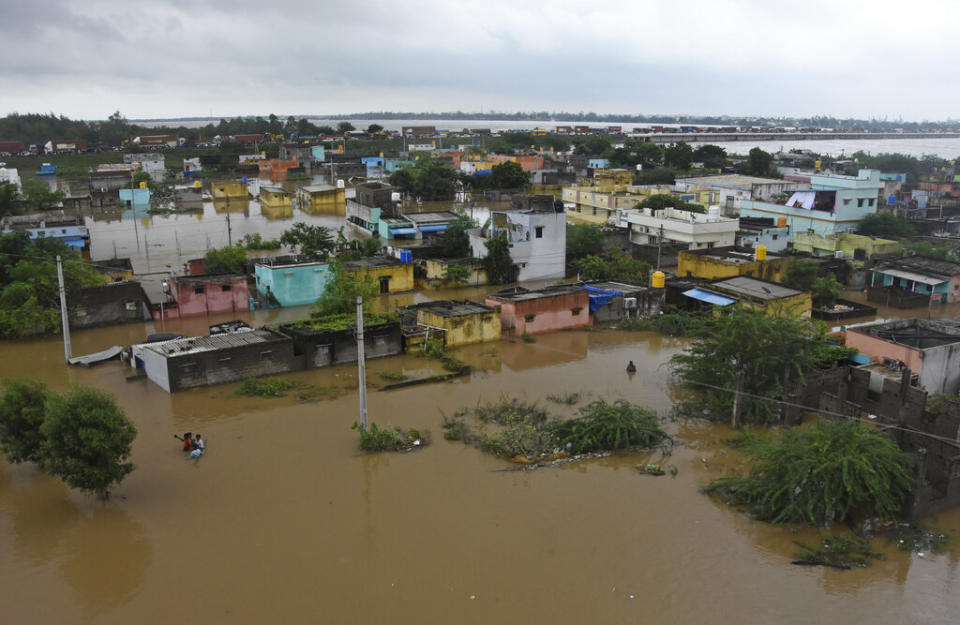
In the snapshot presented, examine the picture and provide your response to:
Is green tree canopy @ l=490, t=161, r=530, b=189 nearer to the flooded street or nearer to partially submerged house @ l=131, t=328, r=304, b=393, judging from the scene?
partially submerged house @ l=131, t=328, r=304, b=393

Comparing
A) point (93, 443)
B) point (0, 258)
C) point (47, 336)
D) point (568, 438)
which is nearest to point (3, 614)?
point (93, 443)

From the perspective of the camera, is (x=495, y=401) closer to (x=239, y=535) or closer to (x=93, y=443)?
(x=239, y=535)

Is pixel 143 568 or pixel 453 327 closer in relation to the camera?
pixel 143 568

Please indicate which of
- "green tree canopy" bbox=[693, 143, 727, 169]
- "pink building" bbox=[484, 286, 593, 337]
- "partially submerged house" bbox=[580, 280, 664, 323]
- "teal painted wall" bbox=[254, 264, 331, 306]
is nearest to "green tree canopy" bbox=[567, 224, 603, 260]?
"partially submerged house" bbox=[580, 280, 664, 323]

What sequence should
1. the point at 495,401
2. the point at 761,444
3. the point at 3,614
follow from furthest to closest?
1. the point at 495,401
2. the point at 761,444
3. the point at 3,614

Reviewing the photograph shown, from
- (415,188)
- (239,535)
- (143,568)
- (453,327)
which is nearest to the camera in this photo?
(143,568)

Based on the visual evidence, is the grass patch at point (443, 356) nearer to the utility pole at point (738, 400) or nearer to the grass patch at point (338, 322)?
the grass patch at point (338, 322)
